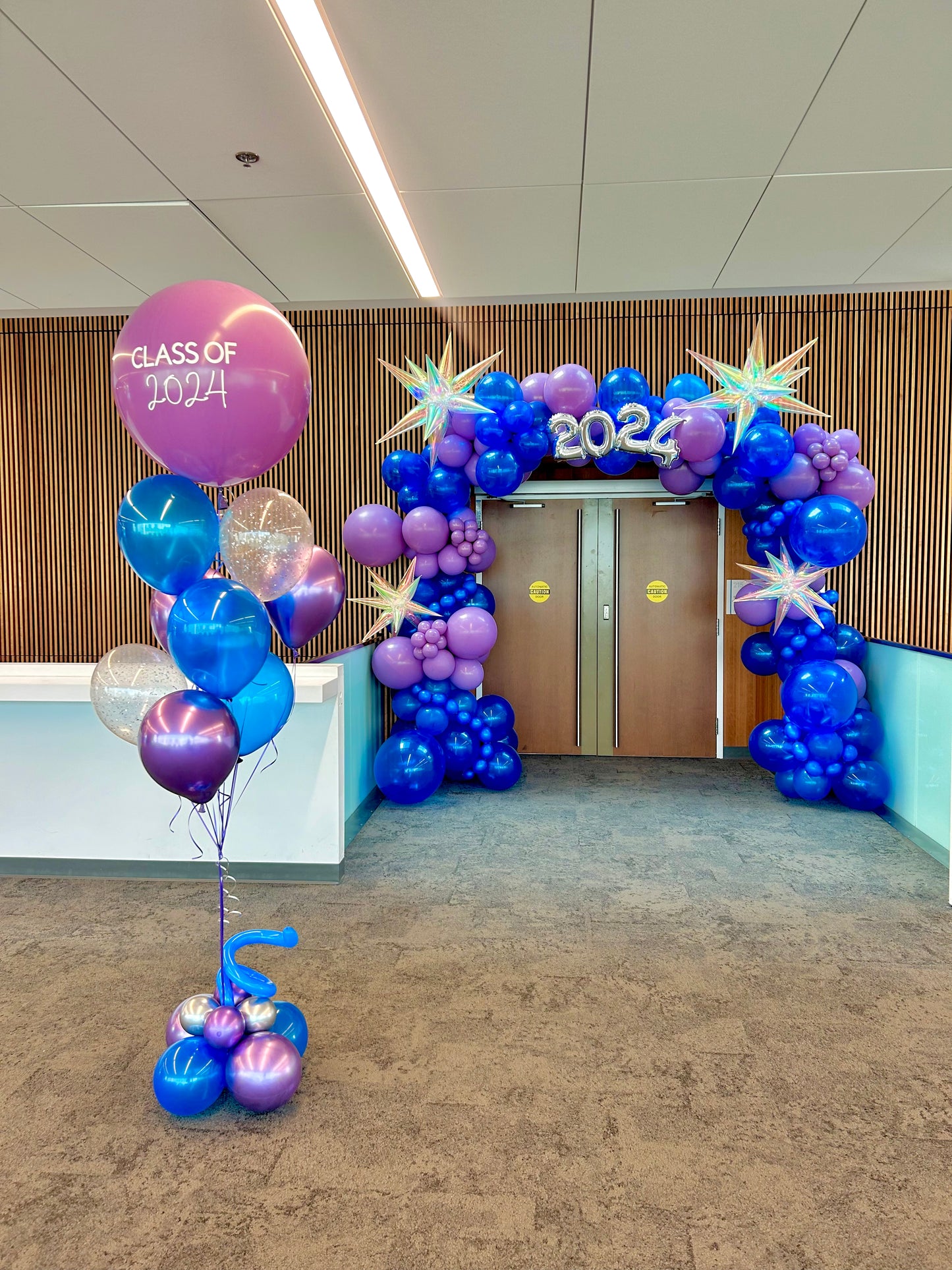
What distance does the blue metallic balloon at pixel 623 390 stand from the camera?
5422 mm

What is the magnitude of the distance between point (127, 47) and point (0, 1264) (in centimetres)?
377

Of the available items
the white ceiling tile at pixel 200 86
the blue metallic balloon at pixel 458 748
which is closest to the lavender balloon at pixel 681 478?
the blue metallic balloon at pixel 458 748

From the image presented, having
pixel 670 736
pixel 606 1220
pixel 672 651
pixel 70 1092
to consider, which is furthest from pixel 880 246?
pixel 70 1092

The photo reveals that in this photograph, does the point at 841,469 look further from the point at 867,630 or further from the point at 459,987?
the point at 459,987

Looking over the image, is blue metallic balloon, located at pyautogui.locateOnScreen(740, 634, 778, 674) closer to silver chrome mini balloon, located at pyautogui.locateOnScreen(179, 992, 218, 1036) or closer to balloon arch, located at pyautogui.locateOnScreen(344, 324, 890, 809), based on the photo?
balloon arch, located at pyautogui.locateOnScreen(344, 324, 890, 809)

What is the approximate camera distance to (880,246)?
520cm

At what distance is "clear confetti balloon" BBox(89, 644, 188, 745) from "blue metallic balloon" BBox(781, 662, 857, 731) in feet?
12.9

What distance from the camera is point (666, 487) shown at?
19.2 ft

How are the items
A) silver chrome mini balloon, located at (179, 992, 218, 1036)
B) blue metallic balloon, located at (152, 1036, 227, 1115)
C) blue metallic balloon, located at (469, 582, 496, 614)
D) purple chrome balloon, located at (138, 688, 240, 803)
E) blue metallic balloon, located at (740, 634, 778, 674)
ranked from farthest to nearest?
1. blue metallic balloon, located at (469, 582, 496, 614)
2. blue metallic balloon, located at (740, 634, 778, 674)
3. silver chrome mini balloon, located at (179, 992, 218, 1036)
4. blue metallic balloon, located at (152, 1036, 227, 1115)
5. purple chrome balloon, located at (138, 688, 240, 803)

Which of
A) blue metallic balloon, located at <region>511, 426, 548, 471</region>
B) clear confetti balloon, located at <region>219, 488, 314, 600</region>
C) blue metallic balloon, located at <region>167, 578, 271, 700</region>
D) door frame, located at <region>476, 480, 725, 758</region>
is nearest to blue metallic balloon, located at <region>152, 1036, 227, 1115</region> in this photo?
blue metallic balloon, located at <region>167, 578, 271, 700</region>

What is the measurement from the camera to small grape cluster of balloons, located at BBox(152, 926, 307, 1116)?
2471 mm

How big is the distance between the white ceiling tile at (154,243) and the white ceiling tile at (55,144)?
176mm

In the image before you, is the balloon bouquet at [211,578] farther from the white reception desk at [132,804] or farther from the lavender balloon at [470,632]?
the lavender balloon at [470,632]

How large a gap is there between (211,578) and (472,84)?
2.31 metres
